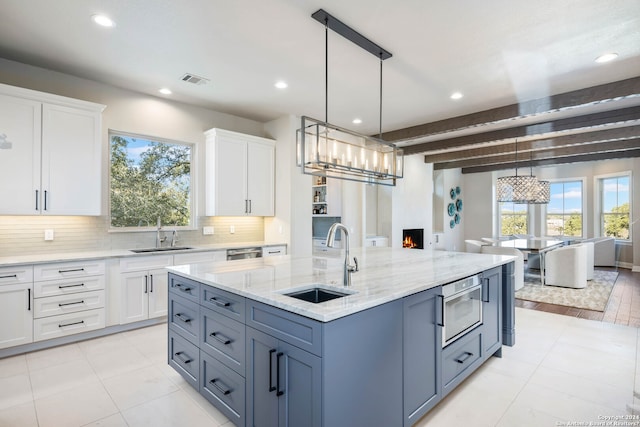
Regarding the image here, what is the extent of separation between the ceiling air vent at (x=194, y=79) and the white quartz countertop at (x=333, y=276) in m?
2.22

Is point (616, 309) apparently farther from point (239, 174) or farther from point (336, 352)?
point (239, 174)

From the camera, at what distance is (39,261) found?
3.10 m

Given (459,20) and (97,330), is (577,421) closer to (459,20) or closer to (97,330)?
(459,20)

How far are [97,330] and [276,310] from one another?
2.99 meters

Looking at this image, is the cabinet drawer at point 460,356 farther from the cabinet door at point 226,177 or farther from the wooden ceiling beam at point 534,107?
the cabinet door at point 226,177

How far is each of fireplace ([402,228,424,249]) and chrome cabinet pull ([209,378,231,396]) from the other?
6393mm

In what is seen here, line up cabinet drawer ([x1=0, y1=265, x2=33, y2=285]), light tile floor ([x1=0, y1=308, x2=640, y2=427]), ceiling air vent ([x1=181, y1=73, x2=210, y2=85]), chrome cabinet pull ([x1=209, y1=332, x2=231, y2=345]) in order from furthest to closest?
ceiling air vent ([x1=181, y1=73, x2=210, y2=85]), cabinet drawer ([x1=0, y1=265, x2=33, y2=285]), light tile floor ([x1=0, y1=308, x2=640, y2=427]), chrome cabinet pull ([x1=209, y1=332, x2=231, y2=345])

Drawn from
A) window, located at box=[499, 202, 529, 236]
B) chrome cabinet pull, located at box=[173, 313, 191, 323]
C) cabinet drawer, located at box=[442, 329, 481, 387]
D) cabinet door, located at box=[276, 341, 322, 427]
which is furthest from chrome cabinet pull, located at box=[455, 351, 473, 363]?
window, located at box=[499, 202, 529, 236]

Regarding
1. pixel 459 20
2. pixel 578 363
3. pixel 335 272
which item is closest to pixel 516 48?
pixel 459 20

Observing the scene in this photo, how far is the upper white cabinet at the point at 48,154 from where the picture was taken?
10.3 ft

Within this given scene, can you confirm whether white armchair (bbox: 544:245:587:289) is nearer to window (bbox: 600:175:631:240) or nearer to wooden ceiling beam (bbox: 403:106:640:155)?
wooden ceiling beam (bbox: 403:106:640:155)

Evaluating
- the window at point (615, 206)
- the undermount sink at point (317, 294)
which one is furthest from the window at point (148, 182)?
the window at point (615, 206)

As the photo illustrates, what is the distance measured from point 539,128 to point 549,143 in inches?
55.1

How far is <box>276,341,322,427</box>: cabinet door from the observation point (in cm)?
144
